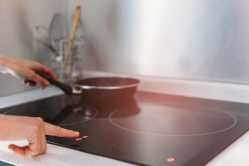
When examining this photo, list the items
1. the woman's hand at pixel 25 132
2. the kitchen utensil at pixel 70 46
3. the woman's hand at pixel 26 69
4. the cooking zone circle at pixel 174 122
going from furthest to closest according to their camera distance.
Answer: the kitchen utensil at pixel 70 46 → the woman's hand at pixel 26 69 → the cooking zone circle at pixel 174 122 → the woman's hand at pixel 25 132

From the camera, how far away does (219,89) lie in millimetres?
1083

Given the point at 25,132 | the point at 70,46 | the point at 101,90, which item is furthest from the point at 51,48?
the point at 25,132

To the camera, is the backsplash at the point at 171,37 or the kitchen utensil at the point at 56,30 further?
the kitchen utensil at the point at 56,30

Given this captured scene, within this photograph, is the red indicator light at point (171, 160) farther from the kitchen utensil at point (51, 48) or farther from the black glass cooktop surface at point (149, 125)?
the kitchen utensil at point (51, 48)

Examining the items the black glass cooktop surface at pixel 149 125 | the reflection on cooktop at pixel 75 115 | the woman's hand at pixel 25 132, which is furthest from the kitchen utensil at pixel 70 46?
the woman's hand at pixel 25 132

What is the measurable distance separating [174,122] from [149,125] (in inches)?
2.7

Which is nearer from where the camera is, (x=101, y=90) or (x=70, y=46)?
(x=101, y=90)

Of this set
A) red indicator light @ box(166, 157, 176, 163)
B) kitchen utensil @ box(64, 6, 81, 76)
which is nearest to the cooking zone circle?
red indicator light @ box(166, 157, 176, 163)

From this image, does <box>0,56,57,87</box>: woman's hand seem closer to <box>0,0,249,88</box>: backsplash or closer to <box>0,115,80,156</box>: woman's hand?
<box>0,0,249,88</box>: backsplash

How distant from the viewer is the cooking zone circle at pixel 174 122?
79 centimetres

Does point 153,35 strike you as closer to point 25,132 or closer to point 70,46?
point 70,46

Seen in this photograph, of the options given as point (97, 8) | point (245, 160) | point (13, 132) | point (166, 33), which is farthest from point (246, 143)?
point (97, 8)

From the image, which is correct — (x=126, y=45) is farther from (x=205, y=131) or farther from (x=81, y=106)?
(x=205, y=131)

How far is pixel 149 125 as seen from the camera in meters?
0.84
